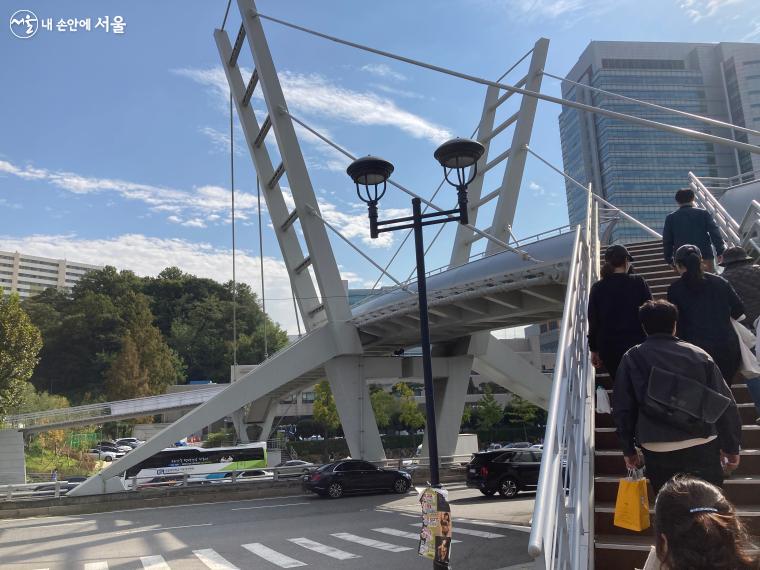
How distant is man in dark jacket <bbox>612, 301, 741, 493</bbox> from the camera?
3.12 m

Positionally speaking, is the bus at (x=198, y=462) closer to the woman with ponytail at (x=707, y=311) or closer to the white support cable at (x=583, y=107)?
the white support cable at (x=583, y=107)

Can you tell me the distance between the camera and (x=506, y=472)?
1977cm

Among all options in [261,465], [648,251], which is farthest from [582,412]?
[261,465]

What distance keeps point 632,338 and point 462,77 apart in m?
8.99

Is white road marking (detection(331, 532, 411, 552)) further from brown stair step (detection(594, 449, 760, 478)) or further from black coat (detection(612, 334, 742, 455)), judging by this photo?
black coat (detection(612, 334, 742, 455))

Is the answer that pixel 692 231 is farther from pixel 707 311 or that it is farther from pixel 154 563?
pixel 154 563

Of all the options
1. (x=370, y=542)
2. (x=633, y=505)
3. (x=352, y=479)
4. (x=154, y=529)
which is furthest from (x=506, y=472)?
(x=633, y=505)

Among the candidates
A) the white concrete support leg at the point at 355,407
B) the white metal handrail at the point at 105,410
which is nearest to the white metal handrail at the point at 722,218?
the white concrete support leg at the point at 355,407

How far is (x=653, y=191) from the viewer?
351ft

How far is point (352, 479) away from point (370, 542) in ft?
33.3

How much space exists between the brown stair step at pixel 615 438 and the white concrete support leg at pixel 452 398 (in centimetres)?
2330

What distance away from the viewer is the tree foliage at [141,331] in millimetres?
68688

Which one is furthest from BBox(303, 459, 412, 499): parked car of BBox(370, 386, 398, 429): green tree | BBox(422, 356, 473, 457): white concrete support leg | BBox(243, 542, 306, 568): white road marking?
BBox(370, 386, 398, 429): green tree

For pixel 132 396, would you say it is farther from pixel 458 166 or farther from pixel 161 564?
pixel 458 166
